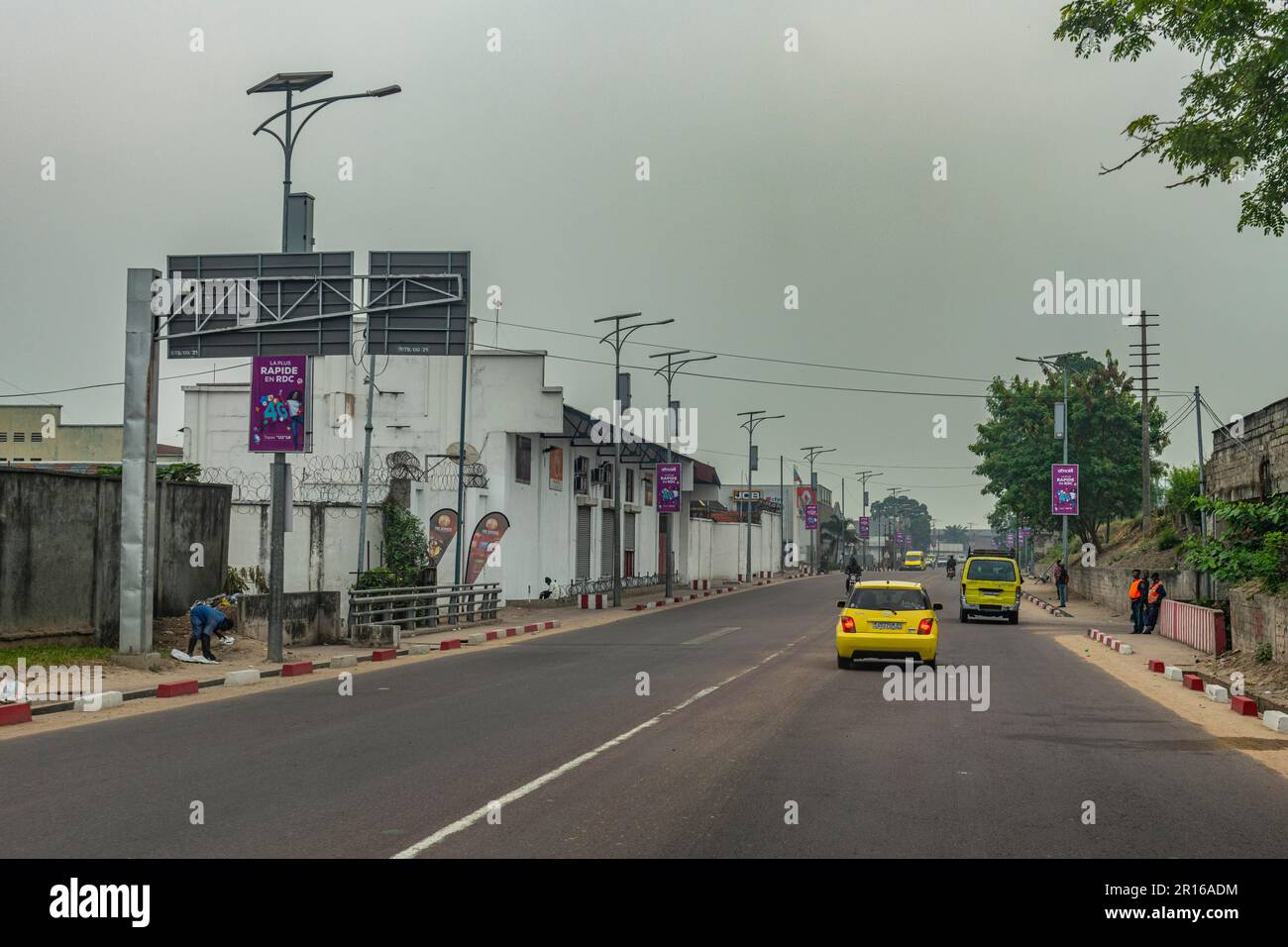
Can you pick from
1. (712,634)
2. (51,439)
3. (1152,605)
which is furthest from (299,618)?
(51,439)

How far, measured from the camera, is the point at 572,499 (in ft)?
168

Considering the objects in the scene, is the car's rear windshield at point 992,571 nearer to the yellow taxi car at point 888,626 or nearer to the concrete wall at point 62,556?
the yellow taxi car at point 888,626

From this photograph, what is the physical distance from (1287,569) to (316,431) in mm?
32408

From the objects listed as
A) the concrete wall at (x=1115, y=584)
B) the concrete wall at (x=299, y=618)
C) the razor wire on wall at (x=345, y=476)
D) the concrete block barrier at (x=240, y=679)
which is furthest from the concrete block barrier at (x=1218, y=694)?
the razor wire on wall at (x=345, y=476)

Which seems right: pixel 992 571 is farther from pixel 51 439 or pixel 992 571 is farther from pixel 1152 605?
pixel 51 439

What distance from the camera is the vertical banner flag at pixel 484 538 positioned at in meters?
41.3

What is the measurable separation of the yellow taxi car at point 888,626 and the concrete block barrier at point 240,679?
376 inches

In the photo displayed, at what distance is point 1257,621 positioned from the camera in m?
21.8

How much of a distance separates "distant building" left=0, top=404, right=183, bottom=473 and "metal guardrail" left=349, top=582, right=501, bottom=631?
69838 mm

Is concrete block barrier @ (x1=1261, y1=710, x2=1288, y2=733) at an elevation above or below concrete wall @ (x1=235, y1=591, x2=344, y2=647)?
below

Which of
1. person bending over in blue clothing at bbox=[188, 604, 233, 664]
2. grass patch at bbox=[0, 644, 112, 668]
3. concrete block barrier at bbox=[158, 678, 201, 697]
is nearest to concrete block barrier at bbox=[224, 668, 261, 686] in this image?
concrete block barrier at bbox=[158, 678, 201, 697]

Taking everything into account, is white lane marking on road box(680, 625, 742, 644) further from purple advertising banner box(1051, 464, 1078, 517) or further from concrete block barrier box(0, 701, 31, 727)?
purple advertising banner box(1051, 464, 1078, 517)

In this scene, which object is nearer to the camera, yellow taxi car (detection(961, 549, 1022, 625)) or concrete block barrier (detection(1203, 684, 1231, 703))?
concrete block barrier (detection(1203, 684, 1231, 703))

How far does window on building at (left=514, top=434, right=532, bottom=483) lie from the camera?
44.2 m
